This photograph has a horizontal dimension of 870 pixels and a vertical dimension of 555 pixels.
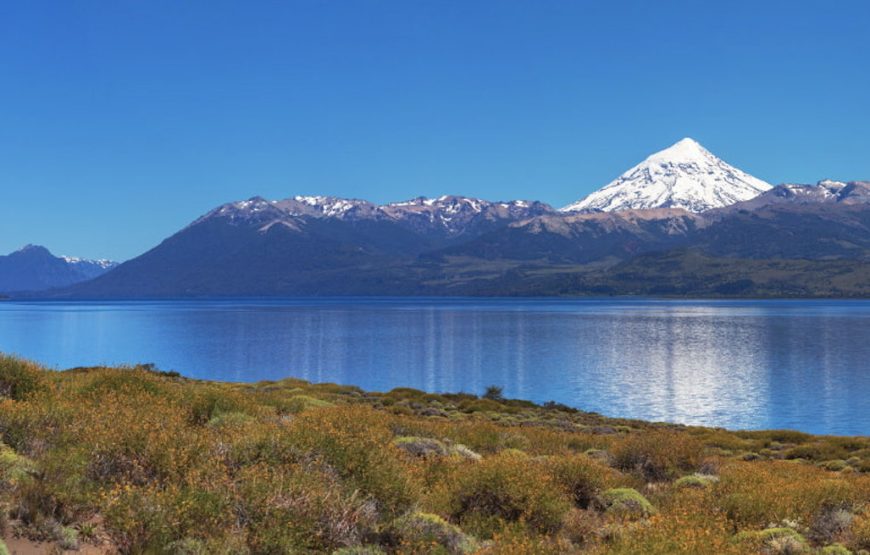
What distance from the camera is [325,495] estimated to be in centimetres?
1116

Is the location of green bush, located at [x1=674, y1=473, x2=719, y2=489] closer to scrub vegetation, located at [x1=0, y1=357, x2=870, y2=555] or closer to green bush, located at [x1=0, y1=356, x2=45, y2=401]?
scrub vegetation, located at [x1=0, y1=357, x2=870, y2=555]

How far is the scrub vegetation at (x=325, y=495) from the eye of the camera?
1005 cm

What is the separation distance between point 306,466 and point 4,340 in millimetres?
163400

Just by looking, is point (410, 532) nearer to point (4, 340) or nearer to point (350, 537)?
point (350, 537)

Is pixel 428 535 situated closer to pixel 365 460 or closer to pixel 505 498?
pixel 365 460

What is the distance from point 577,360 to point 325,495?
101 m

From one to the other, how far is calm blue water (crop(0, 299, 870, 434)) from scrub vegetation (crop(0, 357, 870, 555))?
5119 cm

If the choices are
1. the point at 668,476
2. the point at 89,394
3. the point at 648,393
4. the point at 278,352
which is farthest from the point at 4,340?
the point at 668,476

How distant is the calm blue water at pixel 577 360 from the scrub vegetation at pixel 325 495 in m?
51.2

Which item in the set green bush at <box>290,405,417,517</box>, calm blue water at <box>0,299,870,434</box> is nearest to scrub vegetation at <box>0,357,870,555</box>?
green bush at <box>290,405,417,517</box>

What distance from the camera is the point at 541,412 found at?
53250 millimetres

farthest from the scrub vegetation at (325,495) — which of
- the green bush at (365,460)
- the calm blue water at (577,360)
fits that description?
the calm blue water at (577,360)

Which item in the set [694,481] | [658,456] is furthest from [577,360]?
[694,481]

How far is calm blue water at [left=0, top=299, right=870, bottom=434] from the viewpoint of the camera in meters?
72.7
